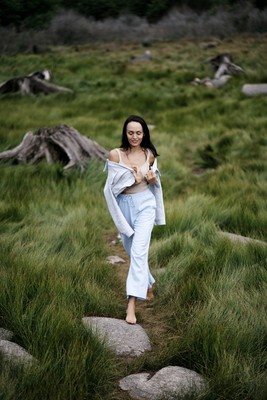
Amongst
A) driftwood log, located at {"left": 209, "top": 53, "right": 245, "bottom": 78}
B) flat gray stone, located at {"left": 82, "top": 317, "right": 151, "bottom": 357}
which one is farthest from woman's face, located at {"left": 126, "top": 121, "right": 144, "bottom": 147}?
driftwood log, located at {"left": 209, "top": 53, "right": 245, "bottom": 78}

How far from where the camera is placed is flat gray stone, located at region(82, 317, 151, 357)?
2.55 meters

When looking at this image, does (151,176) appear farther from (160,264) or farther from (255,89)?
(255,89)

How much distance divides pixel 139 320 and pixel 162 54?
22.7 m

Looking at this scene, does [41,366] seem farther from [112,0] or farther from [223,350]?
[112,0]

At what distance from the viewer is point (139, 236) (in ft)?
10.3

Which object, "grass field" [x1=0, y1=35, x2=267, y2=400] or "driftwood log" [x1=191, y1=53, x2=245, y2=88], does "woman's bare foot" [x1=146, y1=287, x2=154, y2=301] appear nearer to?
"grass field" [x1=0, y1=35, x2=267, y2=400]

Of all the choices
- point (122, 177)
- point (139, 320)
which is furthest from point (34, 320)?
point (122, 177)

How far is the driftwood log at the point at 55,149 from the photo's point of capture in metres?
6.72

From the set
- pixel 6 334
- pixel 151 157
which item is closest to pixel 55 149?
pixel 151 157

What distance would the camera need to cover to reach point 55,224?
4.60m

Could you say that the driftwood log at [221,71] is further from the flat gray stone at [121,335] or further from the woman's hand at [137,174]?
the flat gray stone at [121,335]

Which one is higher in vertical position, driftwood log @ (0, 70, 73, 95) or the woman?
the woman

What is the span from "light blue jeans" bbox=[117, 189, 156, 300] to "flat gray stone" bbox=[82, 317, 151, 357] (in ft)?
0.81

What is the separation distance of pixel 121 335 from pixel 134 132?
1.46 metres
